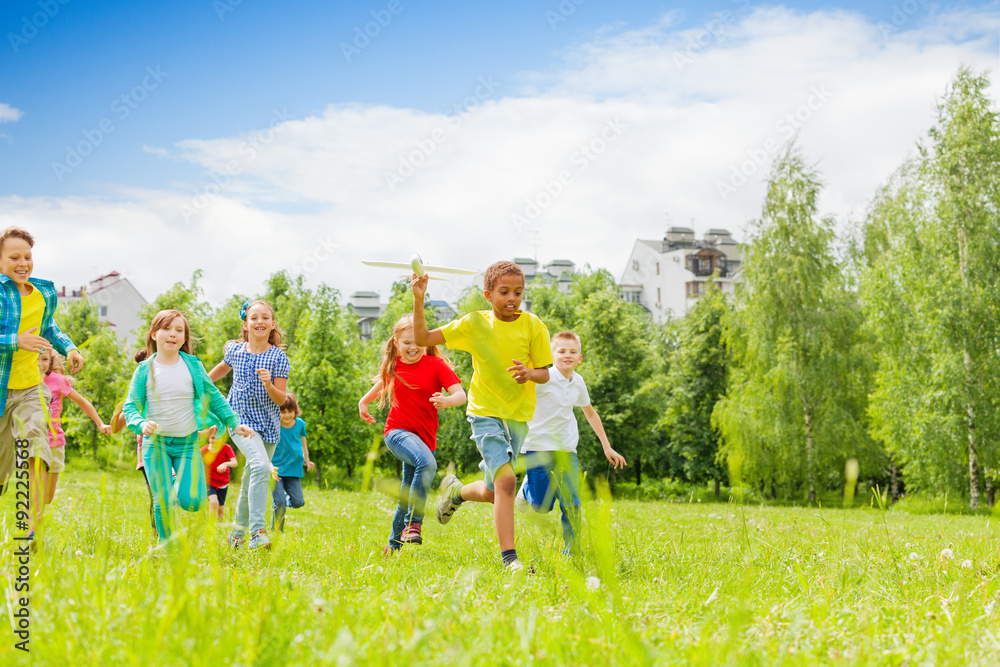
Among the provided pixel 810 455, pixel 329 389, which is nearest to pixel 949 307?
pixel 810 455

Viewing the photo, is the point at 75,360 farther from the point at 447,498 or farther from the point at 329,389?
the point at 329,389

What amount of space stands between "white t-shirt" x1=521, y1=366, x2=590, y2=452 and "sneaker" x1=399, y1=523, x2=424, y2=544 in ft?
3.76

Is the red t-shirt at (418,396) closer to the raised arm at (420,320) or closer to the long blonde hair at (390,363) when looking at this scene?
the long blonde hair at (390,363)

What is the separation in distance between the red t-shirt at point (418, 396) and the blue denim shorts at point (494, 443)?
3.85ft

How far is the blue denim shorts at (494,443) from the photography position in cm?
518

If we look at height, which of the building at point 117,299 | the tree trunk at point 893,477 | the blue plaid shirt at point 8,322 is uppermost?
the building at point 117,299

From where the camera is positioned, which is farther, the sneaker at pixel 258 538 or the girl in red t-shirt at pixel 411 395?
the girl in red t-shirt at pixel 411 395

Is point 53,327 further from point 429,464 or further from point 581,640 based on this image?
point 581,640

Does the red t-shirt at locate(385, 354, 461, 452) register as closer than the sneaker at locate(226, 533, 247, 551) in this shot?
No

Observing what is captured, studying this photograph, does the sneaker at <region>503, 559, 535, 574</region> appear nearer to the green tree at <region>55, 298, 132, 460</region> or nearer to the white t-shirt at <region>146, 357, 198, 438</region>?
the white t-shirt at <region>146, 357, 198, 438</region>

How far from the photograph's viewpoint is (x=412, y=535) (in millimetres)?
5379

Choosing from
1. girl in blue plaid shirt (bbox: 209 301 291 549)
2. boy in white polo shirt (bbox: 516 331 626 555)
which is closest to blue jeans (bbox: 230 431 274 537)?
girl in blue plaid shirt (bbox: 209 301 291 549)

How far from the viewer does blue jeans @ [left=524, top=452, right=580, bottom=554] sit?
11.4ft

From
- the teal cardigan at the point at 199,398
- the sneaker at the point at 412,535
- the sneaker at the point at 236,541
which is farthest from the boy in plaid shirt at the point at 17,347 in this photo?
the sneaker at the point at 412,535
